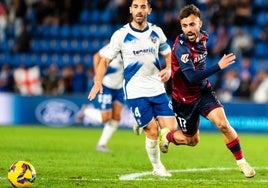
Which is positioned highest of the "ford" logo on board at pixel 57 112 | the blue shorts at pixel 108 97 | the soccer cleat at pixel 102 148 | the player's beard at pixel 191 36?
the player's beard at pixel 191 36

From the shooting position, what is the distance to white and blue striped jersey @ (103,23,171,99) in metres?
11.9

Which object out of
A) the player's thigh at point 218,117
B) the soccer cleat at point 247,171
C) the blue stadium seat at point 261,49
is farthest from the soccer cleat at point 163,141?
the blue stadium seat at point 261,49

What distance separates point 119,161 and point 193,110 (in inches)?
130

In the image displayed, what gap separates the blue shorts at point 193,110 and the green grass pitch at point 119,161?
0.73m

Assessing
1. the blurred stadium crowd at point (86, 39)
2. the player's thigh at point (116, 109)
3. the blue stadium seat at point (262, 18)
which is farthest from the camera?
the blue stadium seat at point (262, 18)

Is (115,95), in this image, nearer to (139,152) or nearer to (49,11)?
(139,152)

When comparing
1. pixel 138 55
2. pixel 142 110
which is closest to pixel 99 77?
pixel 138 55

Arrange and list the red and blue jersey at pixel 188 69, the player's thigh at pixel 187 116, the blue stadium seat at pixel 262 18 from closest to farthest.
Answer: the red and blue jersey at pixel 188 69 < the player's thigh at pixel 187 116 < the blue stadium seat at pixel 262 18

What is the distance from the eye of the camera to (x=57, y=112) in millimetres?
25344

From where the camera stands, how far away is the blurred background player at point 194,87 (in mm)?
10695

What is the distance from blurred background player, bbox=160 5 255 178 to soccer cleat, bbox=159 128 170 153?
0.40 m

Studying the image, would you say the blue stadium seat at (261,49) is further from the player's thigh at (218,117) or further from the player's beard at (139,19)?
the player's thigh at (218,117)

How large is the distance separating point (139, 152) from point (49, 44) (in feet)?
48.2

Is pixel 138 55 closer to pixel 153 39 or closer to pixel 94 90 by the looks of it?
pixel 153 39
